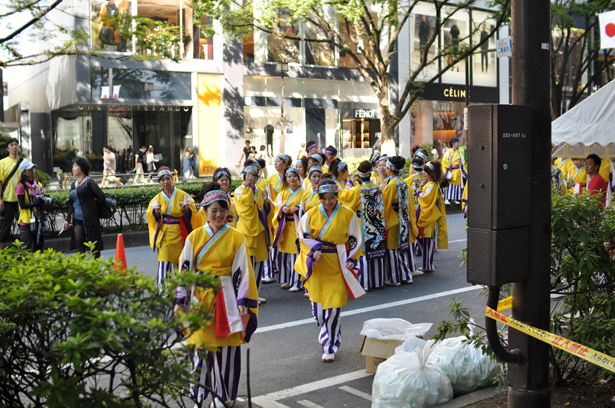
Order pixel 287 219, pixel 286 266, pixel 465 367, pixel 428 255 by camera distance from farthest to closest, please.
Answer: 1. pixel 428 255
2. pixel 286 266
3. pixel 287 219
4. pixel 465 367

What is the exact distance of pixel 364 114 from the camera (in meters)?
34.8

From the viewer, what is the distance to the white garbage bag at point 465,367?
5.43 meters

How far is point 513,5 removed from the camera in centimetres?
427

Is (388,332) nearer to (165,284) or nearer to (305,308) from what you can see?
(305,308)

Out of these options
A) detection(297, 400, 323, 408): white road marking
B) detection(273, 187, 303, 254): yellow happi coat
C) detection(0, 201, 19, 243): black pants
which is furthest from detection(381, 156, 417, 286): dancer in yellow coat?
detection(0, 201, 19, 243): black pants

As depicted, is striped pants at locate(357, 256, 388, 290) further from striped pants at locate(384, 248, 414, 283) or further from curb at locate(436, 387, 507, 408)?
curb at locate(436, 387, 507, 408)

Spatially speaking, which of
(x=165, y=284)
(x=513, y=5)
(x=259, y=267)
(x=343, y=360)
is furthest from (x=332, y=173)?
(x=165, y=284)

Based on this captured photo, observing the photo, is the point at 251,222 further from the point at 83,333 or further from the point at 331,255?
the point at 83,333

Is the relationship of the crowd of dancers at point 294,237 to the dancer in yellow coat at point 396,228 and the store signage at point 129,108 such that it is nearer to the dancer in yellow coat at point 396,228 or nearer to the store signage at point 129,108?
the dancer in yellow coat at point 396,228

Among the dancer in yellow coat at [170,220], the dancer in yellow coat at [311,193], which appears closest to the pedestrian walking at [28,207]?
the dancer in yellow coat at [170,220]

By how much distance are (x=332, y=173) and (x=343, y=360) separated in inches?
164

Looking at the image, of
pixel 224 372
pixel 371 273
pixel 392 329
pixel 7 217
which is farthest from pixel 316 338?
pixel 7 217

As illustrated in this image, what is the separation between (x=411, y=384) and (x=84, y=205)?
6.26 m

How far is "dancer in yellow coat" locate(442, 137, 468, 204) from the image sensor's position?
62.4 feet
